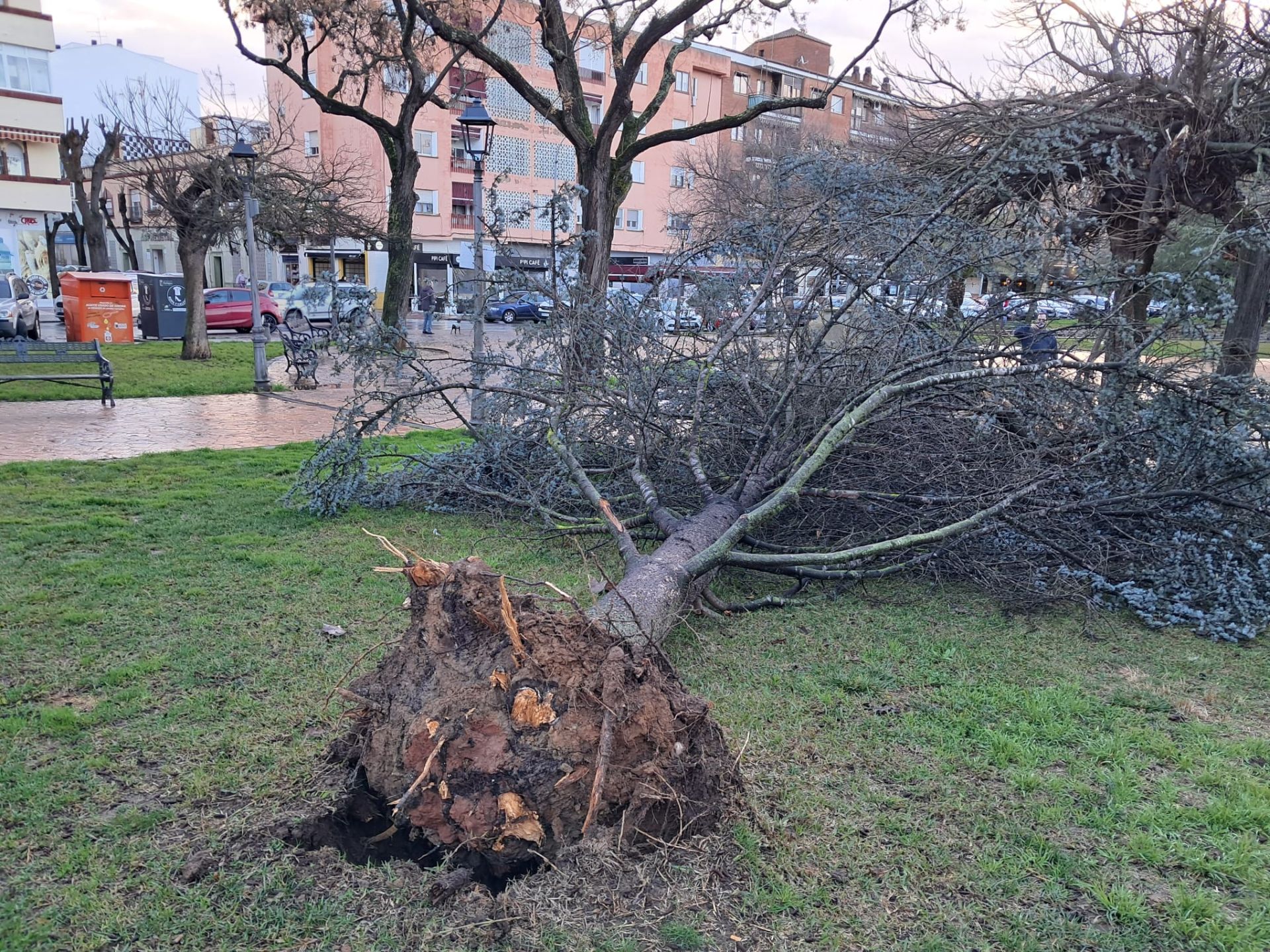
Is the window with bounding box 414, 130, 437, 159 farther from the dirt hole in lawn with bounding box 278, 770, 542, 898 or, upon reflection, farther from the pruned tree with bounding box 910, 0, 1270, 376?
the dirt hole in lawn with bounding box 278, 770, 542, 898

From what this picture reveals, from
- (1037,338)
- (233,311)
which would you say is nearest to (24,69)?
(233,311)

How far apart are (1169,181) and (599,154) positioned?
6.44 m

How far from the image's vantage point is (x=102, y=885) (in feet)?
8.30

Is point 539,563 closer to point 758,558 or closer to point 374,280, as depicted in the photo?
point 758,558

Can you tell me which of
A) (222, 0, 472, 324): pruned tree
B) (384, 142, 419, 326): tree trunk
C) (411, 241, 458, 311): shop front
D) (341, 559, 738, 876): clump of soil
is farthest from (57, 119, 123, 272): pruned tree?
(341, 559, 738, 876): clump of soil

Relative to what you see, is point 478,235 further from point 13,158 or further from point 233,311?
point 13,158

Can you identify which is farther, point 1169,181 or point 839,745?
point 1169,181

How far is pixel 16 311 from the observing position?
66.9 ft

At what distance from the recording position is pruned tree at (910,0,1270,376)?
7.60 metres

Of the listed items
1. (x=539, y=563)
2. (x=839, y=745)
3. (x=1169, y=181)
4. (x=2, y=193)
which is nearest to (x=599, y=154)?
(x=1169, y=181)

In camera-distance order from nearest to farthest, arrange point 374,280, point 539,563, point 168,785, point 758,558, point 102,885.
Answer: point 102,885
point 168,785
point 758,558
point 539,563
point 374,280

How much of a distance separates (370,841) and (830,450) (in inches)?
114

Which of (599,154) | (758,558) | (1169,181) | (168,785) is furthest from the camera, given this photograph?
(599,154)

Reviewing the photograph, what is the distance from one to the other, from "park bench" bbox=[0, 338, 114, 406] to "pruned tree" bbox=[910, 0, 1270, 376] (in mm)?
10229
